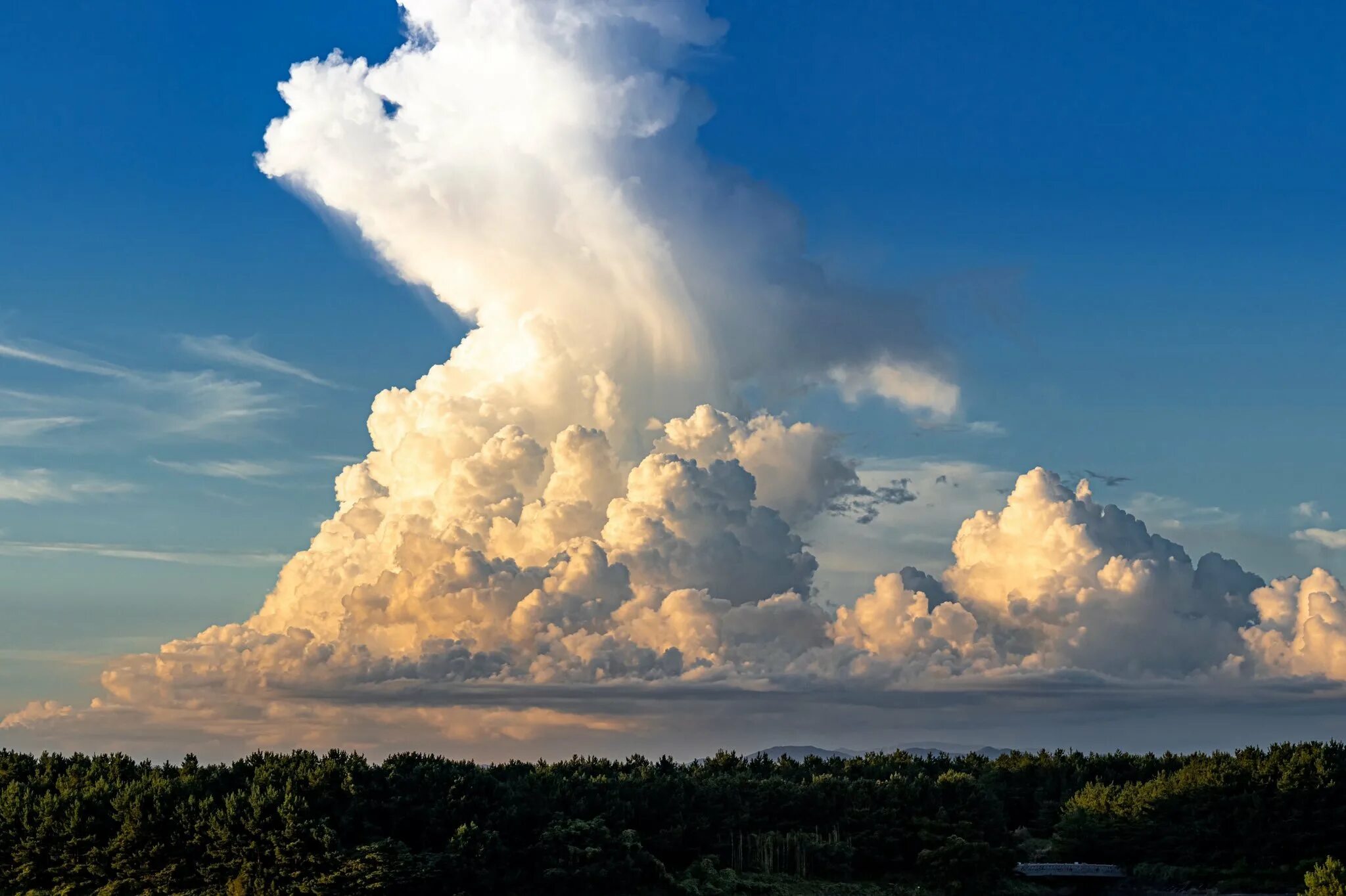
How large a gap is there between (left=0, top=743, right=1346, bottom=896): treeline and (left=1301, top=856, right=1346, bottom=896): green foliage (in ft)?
78.8

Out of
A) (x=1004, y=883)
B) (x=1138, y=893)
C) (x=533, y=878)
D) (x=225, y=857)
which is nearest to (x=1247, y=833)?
→ (x=1138, y=893)

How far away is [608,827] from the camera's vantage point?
65.9 metres

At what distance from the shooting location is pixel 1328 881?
4800 cm

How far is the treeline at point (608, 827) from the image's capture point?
60656 mm

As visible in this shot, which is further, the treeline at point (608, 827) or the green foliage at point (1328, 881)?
the treeline at point (608, 827)

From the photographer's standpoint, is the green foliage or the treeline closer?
the green foliage

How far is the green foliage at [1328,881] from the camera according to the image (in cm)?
4672

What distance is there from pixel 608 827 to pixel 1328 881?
32.2 meters

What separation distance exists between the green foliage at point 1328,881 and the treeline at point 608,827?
24020 mm

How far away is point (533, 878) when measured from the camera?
62.7m

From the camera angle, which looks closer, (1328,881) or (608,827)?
(1328,881)

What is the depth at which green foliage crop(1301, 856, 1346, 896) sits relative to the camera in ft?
153

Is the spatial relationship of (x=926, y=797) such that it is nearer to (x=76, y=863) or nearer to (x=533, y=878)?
(x=533, y=878)

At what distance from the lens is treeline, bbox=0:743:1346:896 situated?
60656 mm
